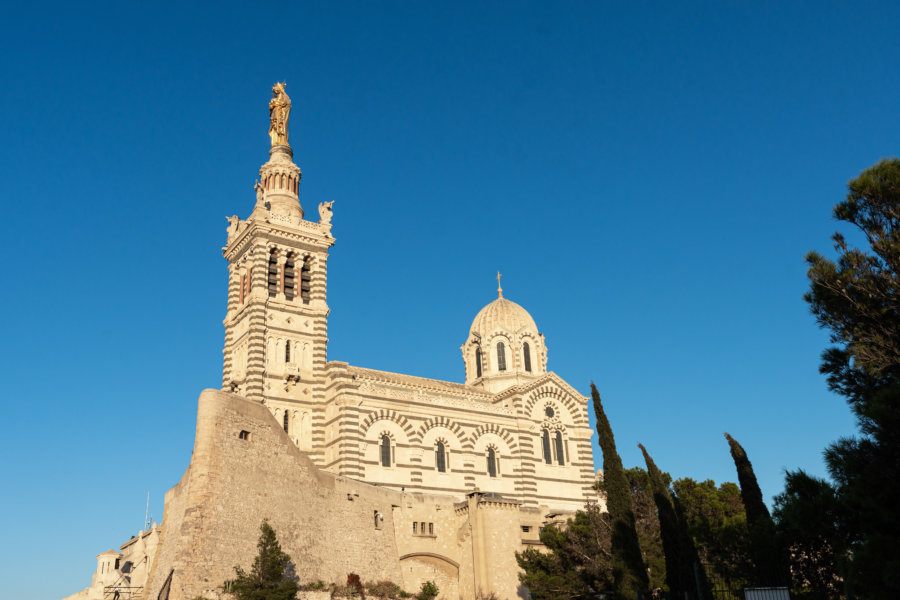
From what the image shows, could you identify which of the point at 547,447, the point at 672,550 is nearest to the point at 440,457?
the point at 547,447

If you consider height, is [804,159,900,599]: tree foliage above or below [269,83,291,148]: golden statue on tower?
below

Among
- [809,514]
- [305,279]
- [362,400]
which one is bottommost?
[809,514]

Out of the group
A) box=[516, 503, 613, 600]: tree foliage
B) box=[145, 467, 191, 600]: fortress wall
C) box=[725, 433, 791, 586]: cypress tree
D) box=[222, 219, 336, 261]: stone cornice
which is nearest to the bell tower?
box=[222, 219, 336, 261]: stone cornice

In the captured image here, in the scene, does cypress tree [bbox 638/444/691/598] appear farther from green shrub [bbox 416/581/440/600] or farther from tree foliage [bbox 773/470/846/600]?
green shrub [bbox 416/581/440/600]

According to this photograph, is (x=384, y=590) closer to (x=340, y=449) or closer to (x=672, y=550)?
(x=340, y=449)

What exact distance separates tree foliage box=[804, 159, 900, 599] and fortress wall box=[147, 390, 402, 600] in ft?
67.2

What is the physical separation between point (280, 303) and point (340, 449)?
30.8 feet

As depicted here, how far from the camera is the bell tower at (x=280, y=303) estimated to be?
4406cm

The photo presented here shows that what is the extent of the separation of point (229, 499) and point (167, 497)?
6.27 metres

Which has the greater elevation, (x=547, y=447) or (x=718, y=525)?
(x=547, y=447)

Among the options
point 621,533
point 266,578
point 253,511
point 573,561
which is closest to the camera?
point 266,578

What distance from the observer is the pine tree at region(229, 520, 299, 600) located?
1073 inches

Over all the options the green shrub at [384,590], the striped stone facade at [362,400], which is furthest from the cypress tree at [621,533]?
the striped stone facade at [362,400]

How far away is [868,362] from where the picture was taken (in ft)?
60.6
